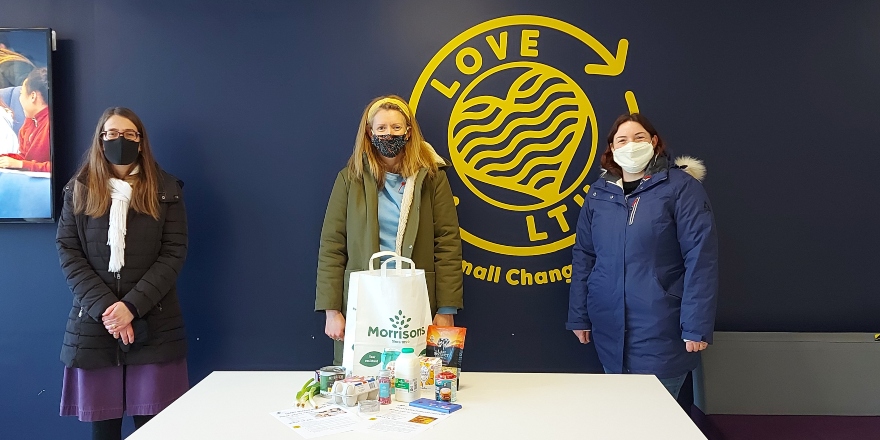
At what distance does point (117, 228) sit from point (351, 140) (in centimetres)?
113

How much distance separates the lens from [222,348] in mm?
3537

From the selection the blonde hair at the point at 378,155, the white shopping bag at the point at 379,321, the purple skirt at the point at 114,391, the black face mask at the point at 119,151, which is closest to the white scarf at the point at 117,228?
the black face mask at the point at 119,151

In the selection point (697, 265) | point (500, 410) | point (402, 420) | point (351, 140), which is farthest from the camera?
point (351, 140)

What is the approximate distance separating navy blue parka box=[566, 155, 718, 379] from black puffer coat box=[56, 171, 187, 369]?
5.86 ft

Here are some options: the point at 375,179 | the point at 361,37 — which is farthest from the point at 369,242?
→ the point at 361,37

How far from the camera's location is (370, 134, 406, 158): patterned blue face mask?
293 cm

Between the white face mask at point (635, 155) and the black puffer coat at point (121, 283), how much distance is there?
74.5 inches

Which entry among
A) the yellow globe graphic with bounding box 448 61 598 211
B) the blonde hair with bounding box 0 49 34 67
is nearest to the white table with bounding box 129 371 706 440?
the yellow globe graphic with bounding box 448 61 598 211

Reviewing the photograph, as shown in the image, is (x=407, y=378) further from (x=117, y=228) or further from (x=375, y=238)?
(x=117, y=228)

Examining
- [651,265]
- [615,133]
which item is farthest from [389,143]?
[651,265]

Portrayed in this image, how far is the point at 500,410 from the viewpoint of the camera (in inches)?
76.4

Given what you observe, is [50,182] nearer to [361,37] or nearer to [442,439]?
[361,37]

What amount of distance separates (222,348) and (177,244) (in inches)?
27.9

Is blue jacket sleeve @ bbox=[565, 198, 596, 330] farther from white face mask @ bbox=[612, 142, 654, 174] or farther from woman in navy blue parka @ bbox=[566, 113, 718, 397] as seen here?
white face mask @ bbox=[612, 142, 654, 174]
